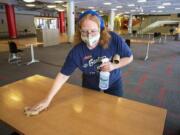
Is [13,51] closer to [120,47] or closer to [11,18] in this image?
[120,47]

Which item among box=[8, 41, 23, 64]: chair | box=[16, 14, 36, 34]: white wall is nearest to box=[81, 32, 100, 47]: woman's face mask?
box=[8, 41, 23, 64]: chair

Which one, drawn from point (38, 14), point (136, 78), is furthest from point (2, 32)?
point (136, 78)

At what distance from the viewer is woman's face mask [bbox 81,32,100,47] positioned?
3.92 feet

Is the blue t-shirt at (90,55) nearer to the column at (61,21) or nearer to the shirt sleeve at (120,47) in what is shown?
the shirt sleeve at (120,47)

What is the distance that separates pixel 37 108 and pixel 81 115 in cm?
33

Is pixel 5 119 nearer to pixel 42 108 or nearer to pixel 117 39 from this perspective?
pixel 42 108

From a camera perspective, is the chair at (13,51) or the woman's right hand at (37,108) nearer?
the woman's right hand at (37,108)

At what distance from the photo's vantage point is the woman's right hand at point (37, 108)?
1098 mm

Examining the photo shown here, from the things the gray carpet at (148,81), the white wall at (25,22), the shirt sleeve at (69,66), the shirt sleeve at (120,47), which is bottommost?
the gray carpet at (148,81)

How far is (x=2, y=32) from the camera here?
15727 millimetres

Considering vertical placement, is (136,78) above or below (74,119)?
below

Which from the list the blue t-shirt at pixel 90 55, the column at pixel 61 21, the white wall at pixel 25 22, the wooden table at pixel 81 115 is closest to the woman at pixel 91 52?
the blue t-shirt at pixel 90 55

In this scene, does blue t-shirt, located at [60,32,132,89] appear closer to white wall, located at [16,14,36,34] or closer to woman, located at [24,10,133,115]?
woman, located at [24,10,133,115]

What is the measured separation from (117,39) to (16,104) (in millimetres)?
992
